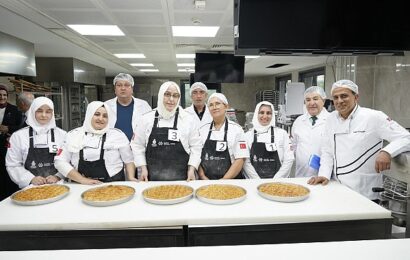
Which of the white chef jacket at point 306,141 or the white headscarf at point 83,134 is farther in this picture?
the white chef jacket at point 306,141

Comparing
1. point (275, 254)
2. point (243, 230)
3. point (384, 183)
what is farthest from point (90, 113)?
point (384, 183)

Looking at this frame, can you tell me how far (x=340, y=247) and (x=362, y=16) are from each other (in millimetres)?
1482

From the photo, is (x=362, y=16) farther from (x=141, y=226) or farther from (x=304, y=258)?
(x=141, y=226)

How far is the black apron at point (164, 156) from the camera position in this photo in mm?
2346

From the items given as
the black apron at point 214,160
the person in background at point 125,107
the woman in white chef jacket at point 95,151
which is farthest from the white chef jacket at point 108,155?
the person in background at point 125,107

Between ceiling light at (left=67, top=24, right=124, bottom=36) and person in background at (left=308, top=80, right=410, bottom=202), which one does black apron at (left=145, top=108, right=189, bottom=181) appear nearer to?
person in background at (left=308, top=80, right=410, bottom=202)

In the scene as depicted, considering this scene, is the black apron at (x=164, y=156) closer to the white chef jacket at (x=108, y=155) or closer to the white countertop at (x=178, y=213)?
the white chef jacket at (x=108, y=155)

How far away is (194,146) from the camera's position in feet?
7.87

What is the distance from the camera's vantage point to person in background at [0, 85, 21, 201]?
3.08 metres

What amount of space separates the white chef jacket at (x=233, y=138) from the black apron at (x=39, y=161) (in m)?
1.28

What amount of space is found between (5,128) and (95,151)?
1.85 metres

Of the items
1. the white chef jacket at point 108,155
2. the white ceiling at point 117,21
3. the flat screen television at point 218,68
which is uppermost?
the white ceiling at point 117,21

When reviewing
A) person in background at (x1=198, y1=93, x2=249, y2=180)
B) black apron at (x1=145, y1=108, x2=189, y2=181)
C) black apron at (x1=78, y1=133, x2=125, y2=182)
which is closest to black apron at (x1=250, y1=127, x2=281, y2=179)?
person in background at (x1=198, y1=93, x2=249, y2=180)

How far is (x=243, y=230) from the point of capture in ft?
4.40
